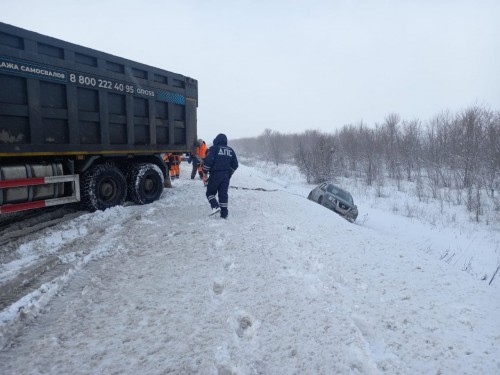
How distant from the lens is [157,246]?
14.6ft

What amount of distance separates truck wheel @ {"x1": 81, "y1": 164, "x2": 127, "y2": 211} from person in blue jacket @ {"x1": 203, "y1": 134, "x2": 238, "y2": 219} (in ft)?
6.88

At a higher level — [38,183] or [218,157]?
[218,157]

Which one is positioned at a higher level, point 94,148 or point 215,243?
point 94,148

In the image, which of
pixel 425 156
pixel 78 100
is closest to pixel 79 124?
pixel 78 100

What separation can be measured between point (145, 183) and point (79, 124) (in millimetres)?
2042

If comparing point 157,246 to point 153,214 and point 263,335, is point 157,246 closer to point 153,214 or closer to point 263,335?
point 153,214

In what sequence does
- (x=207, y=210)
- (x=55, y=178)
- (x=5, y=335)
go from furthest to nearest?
(x=207, y=210) → (x=55, y=178) → (x=5, y=335)

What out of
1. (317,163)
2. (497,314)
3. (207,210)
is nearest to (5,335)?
(207,210)

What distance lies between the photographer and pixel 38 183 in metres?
5.13

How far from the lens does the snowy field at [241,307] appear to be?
2.37 meters

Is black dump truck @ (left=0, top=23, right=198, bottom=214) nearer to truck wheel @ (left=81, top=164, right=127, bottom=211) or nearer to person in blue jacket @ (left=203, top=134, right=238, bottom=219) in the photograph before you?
truck wheel @ (left=81, top=164, right=127, bottom=211)

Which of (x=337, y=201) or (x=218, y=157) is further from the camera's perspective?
(x=337, y=201)

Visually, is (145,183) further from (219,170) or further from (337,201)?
(337,201)

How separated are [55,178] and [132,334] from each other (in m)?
4.01
